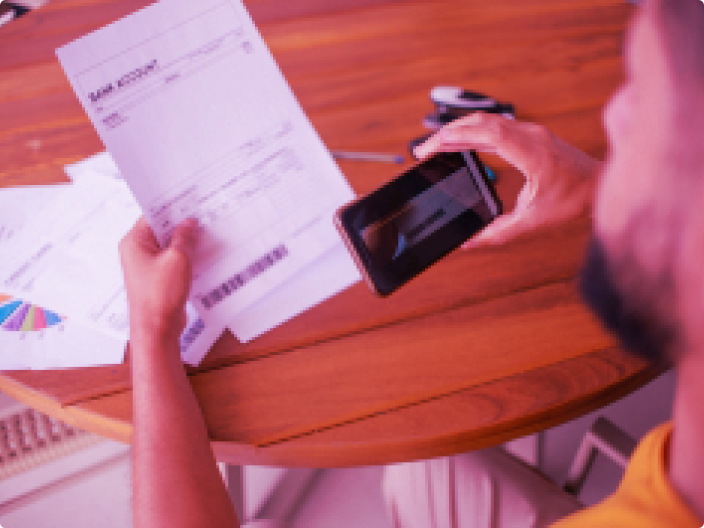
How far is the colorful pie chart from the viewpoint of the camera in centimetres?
64

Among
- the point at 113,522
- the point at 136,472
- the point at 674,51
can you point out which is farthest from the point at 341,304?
the point at 113,522

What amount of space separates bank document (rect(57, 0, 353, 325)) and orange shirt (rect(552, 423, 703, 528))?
0.45m

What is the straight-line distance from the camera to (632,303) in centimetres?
41

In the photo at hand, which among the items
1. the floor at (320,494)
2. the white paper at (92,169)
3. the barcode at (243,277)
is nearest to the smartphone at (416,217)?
the barcode at (243,277)

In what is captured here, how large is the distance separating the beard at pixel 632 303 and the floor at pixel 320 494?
2.84 feet

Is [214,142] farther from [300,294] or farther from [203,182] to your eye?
[300,294]

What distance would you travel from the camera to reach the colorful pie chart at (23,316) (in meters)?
0.64

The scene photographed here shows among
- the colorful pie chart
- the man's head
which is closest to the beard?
the man's head

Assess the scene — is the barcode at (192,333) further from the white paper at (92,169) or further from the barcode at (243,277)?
the white paper at (92,169)

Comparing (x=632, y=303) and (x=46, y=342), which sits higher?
(x=46, y=342)

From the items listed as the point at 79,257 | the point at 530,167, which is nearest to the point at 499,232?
the point at 530,167

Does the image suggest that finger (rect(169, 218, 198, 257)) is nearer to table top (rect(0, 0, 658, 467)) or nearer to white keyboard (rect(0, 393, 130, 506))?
table top (rect(0, 0, 658, 467))

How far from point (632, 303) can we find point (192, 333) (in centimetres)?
51

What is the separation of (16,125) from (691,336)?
110 centimetres
